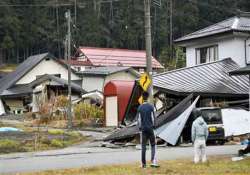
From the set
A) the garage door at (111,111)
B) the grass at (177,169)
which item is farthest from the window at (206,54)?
the grass at (177,169)

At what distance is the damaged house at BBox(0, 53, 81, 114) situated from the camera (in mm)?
59438

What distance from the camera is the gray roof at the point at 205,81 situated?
1194 inches

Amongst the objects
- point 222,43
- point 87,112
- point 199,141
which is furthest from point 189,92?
point 87,112

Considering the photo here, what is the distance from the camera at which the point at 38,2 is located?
96625mm

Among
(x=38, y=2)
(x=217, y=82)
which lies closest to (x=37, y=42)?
(x=38, y=2)

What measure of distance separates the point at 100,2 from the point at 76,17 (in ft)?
21.0

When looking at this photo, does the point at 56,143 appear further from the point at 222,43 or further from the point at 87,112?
the point at 87,112

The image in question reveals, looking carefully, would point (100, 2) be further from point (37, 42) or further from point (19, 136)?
point (19, 136)

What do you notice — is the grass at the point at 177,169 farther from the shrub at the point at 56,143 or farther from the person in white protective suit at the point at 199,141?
the shrub at the point at 56,143

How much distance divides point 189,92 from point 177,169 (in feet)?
49.6

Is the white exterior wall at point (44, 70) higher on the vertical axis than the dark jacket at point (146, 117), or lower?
higher

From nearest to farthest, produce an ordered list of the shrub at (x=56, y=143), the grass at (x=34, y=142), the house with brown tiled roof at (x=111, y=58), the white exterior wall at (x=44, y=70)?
the grass at (x=34, y=142) < the shrub at (x=56, y=143) < the white exterior wall at (x=44, y=70) < the house with brown tiled roof at (x=111, y=58)

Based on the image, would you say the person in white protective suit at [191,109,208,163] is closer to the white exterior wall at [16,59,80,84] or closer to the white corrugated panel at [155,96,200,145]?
the white corrugated panel at [155,96,200,145]

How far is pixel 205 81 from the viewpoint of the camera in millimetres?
32469
